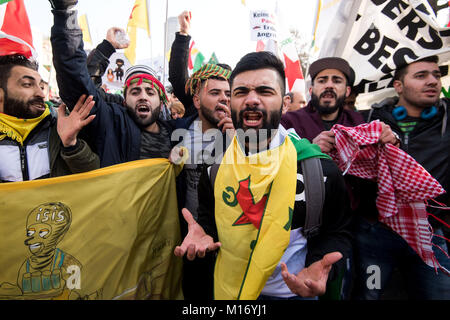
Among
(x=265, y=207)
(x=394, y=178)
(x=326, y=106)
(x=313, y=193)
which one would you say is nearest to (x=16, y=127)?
(x=265, y=207)

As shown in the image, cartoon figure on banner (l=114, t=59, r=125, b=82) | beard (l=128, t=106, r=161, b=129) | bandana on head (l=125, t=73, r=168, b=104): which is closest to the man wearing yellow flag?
beard (l=128, t=106, r=161, b=129)

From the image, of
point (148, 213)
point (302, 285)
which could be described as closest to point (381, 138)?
point (302, 285)

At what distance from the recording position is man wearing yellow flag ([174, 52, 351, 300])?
1.39 meters

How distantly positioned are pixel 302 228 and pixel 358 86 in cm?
204

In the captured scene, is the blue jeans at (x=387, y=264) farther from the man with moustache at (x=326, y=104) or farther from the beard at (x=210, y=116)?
the beard at (x=210, y=116)

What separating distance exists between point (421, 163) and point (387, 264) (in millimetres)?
859

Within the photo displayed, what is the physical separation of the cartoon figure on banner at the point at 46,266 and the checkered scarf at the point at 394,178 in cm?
198

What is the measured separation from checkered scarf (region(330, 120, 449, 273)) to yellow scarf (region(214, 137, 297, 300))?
0.46 meters

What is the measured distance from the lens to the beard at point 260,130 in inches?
65.7

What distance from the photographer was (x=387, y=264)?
6.77 ft

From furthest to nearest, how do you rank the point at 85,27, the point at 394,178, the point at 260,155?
the point at 85,27
the point at 394,178
the point at 260,155

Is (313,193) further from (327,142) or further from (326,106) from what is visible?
(326,106)

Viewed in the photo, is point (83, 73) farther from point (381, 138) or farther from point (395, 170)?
point (395, 170)
